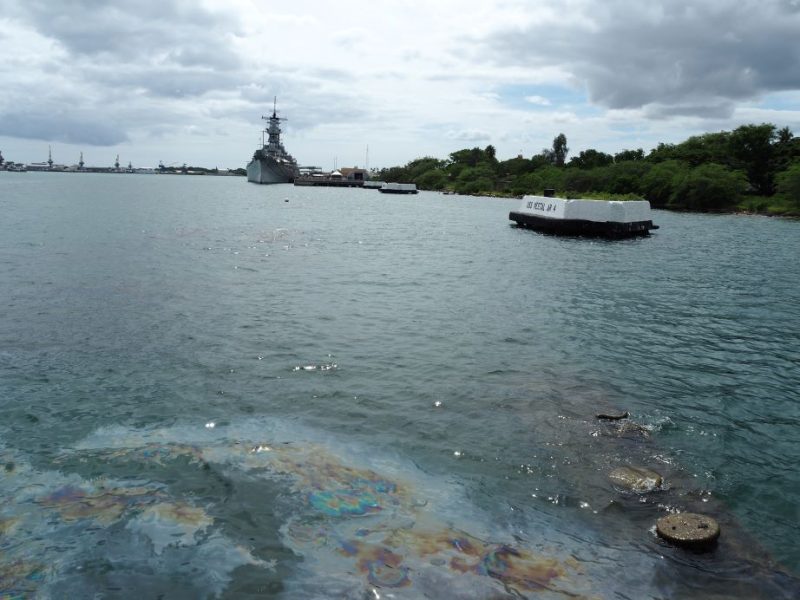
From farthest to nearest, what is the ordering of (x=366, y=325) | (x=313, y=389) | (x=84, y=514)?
(x=366, y=325) → (x=313, y=389) → (x=84, y=514)

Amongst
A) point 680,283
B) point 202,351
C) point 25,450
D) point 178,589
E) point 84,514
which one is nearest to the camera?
point 178,589

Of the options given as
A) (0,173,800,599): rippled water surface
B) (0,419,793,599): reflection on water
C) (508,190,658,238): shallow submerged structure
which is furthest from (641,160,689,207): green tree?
(0,419,793,599): reflection on water

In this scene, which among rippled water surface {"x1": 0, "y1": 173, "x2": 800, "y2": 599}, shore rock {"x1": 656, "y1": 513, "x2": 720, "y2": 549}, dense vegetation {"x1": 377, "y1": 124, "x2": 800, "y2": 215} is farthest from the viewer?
→ dense vegetation {"x1": 377, "y1": 124, "x2": 800, "y2": 215}

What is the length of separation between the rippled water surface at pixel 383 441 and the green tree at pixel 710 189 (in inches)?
3970

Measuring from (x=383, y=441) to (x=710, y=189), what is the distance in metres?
124

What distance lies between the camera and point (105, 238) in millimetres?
46594

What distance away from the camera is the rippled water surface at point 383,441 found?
8.15 metres

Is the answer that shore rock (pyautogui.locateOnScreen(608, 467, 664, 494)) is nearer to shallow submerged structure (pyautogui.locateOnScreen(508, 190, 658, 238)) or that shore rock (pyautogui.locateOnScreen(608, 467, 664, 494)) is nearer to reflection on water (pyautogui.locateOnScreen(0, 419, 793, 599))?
reflection on water (pyautogui.locateOnScreen(0, 419, 793, 599))

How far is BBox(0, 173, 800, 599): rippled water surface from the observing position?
26.7 feet

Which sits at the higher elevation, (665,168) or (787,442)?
(665,168)

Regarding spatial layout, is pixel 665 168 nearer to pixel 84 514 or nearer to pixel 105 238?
pixel 105 238

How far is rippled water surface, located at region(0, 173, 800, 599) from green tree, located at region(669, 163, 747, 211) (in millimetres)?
100831

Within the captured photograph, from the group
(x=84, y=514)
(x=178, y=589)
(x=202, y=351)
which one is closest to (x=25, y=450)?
(x=84, y=514)

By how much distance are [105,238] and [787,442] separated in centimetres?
4720
